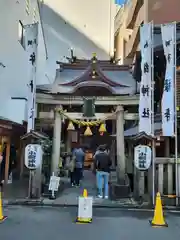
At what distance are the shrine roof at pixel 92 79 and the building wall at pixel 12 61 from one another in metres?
1.45

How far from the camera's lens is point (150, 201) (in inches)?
420

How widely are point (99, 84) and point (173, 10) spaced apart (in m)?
8.65

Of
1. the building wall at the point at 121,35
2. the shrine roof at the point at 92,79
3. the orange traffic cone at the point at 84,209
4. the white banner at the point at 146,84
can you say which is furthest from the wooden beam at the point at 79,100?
the building wall at the point at 121,35

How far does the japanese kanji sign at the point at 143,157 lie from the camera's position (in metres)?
10.7

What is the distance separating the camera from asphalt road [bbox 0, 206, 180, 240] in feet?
22.2

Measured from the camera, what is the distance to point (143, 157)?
35.2 ft

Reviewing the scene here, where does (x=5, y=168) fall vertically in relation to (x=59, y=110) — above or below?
below

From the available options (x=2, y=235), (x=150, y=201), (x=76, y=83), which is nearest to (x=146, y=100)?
(x=150, y=201)

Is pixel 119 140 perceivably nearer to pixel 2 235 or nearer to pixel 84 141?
pixel 2 235

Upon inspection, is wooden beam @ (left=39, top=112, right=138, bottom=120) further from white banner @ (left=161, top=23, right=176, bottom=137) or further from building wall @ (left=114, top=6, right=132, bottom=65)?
building wall @ (left=114, top=6, right=132, bottom=65)

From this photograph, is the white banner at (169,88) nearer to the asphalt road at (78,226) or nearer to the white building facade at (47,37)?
the asphalt road at (78,226)

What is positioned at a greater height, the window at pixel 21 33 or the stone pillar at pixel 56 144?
the window at pixel 21 33

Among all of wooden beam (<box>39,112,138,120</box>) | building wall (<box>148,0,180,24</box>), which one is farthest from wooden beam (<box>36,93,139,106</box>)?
building wall (<box>148,0,180,24</box>)

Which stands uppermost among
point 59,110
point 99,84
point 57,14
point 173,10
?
point 57,14
